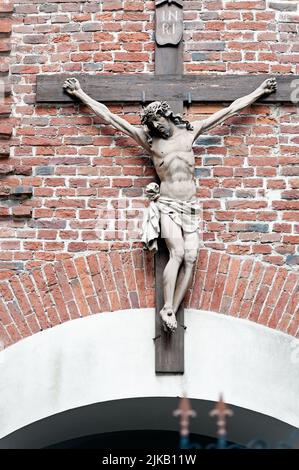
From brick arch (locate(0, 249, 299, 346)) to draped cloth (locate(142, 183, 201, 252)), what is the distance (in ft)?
0.56

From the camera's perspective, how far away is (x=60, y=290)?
5137 mm

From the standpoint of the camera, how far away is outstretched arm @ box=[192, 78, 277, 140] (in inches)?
207

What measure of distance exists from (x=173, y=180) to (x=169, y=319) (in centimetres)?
83

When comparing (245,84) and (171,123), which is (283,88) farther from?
(171,123)

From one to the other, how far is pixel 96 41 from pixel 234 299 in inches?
73.6

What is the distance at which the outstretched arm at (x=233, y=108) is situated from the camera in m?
5.27

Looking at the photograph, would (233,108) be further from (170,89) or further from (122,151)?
(122,151)

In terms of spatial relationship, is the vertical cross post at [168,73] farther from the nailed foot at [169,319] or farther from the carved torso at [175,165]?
the carved torso at [175,165]

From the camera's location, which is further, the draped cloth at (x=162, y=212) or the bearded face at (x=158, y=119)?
the bearded face at (x=158, y=119)

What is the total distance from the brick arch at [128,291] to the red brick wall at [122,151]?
2 cm

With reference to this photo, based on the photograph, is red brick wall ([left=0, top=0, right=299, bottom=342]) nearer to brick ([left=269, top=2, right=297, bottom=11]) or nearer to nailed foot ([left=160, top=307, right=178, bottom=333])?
brick ([left=269, top=2, right=297, bottom=11])

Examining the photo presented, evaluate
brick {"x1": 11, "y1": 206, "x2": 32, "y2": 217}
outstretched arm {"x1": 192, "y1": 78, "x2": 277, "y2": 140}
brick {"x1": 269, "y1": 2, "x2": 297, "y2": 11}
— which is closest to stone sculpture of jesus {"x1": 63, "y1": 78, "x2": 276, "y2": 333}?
outstretched arm {"x1": 192, "y1": 78, "x2": 277, "y2": 140}

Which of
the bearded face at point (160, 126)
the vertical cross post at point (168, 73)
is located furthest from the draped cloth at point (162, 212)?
the bearded face at point (160, 126)

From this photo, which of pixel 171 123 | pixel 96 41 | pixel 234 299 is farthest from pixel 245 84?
pixel 234 299
